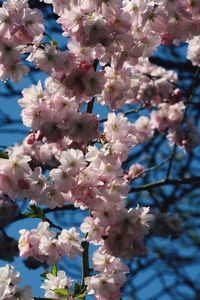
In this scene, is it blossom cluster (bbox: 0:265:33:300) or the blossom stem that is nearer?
blossom cluster (bbox: 0:265:33:300)

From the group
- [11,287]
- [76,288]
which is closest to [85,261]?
[76,288]

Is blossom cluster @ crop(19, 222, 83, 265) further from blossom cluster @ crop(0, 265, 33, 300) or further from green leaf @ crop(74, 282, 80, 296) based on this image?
blossom cluster @ crop(0, 265, 33, 300)

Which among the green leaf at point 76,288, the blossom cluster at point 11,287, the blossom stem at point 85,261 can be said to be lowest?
the blossom cluster at point 11,287

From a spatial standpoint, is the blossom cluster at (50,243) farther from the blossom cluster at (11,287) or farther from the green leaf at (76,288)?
the blossom cluster at (11,287)

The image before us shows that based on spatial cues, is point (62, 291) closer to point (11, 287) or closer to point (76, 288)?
point (76, 288)

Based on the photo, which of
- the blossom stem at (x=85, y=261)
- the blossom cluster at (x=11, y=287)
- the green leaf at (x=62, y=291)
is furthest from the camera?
the blossom stem at (x=85, y=261)

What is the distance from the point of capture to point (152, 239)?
825cm

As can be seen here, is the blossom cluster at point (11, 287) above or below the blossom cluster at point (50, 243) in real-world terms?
below

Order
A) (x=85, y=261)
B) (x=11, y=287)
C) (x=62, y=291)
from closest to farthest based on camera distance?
(x=11, y=287)
(x=62, y=291)
(x=85, y=261)

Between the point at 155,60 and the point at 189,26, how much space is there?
4.26 m

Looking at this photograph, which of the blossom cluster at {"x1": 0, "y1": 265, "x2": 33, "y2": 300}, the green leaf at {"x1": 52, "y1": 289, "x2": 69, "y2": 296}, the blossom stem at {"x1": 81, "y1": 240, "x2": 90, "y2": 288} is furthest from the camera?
the blossom stem at {"x1": 81, "y1": 240, "x2": 90, "y2": 288}

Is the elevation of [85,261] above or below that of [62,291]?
above

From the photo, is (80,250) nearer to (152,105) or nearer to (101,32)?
(101,32)

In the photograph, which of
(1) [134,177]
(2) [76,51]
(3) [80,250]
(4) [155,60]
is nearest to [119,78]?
(2) [76,51]
